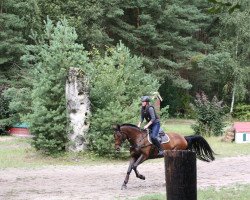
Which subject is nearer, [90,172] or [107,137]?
[90,172]

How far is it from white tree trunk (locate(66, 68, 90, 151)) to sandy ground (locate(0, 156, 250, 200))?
72.7 inches

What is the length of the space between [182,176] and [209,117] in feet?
81.0

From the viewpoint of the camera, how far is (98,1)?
40.9m

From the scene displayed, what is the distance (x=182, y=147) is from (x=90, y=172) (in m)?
3.77

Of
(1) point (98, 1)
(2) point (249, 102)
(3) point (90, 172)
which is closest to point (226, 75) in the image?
(2) point (249, 102)

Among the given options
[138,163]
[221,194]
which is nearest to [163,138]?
[138,163]

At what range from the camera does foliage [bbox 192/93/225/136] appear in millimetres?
26812

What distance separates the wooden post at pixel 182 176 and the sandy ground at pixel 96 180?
28.2 ft

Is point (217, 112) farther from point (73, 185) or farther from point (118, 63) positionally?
point (73, 185)

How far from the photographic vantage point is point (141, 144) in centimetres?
1274

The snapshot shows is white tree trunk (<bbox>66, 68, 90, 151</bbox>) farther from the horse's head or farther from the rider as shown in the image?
the horse's head

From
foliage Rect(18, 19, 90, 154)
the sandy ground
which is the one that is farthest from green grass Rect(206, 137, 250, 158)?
foliage Rect(18, 19, 90, 154)

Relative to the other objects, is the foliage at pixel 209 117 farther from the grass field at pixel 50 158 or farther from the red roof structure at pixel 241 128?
the grass field at pixel 50 158

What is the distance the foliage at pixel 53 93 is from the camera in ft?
61.0
